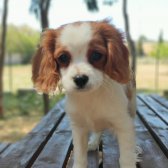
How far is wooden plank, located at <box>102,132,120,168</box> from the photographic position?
2110mm

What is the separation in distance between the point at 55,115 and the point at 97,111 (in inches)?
75.6

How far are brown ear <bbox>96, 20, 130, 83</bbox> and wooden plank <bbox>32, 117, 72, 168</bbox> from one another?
641mm

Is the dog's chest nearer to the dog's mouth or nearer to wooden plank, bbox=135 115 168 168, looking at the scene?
the dog's mouth

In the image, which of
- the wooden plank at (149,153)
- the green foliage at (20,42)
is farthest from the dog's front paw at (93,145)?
the green foliage at (20,42)

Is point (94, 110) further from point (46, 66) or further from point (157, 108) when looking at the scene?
point (157, 108)

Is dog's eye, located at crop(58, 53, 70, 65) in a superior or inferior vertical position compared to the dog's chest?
superior

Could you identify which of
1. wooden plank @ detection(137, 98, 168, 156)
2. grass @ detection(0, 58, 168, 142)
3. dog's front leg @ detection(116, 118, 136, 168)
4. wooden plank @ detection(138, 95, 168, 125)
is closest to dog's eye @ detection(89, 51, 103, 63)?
dog's front leg @ detection(116, 118, 136, 168)

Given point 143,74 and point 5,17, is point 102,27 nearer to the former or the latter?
point 5,17

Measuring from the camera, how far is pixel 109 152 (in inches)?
92.0

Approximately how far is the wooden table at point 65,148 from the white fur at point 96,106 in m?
0.24

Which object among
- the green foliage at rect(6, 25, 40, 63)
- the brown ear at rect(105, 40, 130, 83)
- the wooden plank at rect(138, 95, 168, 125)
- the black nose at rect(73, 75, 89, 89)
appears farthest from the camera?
the green foliage at rect(6, 25, 40, 63)

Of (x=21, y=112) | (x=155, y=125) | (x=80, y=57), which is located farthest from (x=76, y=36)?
(x=21, y=112)

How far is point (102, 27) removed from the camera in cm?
169

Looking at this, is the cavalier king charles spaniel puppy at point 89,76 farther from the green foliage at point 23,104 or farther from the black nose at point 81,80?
the green foliage at point 23,104
